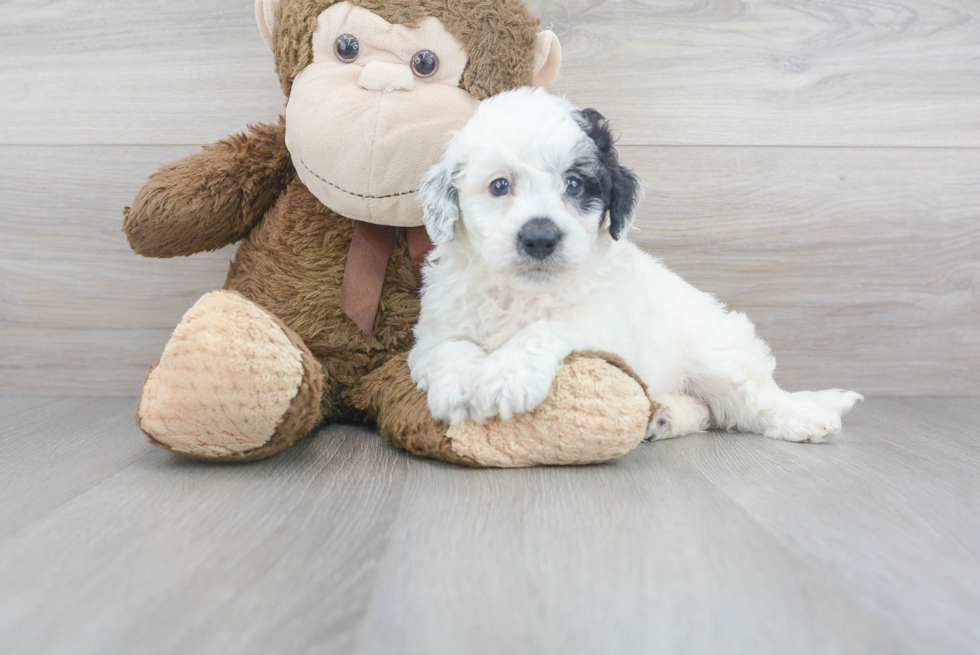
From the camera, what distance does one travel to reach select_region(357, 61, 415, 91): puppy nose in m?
1.34

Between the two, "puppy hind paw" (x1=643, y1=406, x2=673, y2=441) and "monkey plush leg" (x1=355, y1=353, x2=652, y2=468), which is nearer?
"monkey plush leg" (x1=355, y1=353, x2=652, y2=468)

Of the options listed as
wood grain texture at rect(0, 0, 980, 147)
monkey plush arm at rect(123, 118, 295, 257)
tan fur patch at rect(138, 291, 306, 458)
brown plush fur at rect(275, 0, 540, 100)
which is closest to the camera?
tan fur patch at rect(138, 291, 306, 458)

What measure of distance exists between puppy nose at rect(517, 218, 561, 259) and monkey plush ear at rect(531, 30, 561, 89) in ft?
1.61

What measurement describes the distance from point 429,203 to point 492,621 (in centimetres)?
78

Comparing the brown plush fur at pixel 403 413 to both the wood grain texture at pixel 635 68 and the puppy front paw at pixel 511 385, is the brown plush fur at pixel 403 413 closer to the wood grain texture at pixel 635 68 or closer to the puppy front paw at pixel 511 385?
the puppy front paw at pixel 511 385

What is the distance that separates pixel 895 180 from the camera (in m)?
2.02

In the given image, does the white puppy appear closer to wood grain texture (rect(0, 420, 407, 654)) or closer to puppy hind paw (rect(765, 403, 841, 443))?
puppy hind paw (rect(765, 403, 841, 443))

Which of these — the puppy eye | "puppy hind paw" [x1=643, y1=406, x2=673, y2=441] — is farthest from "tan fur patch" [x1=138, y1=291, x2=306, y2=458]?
"puppy hind paw" [x1=643, y1=406, x2=673, y2=441]

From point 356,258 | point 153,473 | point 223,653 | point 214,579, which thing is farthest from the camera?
point 356,258

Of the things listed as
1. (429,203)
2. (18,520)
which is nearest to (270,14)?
(429,203)

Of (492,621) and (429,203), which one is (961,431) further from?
(492,621)

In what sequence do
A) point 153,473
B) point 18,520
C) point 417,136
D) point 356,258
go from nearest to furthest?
point 18,520
point 153,473
point 417,136
point 356,258

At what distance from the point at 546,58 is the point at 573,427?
814 mm

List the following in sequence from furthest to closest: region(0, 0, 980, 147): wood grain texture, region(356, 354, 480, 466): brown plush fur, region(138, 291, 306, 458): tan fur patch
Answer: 1. region(0, 0, 980, 147): wood grain texture
2. region(356, 354, 480, 466): brown plush fur
3. region(138, 291, 306, 458): tan fur patch
